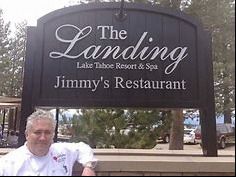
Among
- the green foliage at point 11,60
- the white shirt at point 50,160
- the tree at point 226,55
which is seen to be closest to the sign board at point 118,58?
the tree at point 226,55

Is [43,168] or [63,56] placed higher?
[63,56]

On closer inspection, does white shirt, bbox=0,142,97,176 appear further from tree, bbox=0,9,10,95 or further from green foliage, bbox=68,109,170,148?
tree, bbox=0,9,10,95

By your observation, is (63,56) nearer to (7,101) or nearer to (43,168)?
(43,168)

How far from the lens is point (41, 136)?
8.74 feet

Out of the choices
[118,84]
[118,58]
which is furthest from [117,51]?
[118,84]

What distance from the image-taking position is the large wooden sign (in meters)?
4.28

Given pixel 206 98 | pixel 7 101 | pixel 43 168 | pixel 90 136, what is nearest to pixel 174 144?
pixel 90 136

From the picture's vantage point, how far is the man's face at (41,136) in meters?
2.66

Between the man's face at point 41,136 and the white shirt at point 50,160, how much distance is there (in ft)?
0.14

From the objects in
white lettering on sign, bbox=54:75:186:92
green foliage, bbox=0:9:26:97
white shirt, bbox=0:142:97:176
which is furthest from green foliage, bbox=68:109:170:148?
green foliage, bbox=0:9:26:97

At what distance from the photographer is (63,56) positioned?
4375 millimetres

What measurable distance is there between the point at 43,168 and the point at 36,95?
1952 mm

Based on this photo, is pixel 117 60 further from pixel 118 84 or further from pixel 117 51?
pixel 118 84

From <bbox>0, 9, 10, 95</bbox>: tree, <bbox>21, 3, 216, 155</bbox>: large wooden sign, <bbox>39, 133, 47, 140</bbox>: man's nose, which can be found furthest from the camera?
<bbox>0, 9, 10, 95</bbox>: tree
